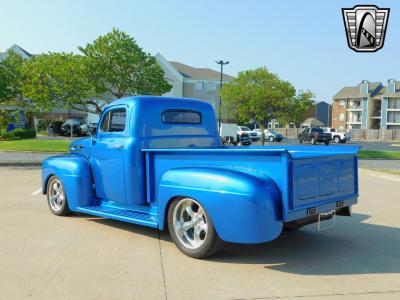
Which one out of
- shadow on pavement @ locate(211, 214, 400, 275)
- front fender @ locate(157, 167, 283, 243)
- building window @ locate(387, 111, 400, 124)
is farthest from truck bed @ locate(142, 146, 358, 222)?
building window @ locate(387, 111, 400, 124)

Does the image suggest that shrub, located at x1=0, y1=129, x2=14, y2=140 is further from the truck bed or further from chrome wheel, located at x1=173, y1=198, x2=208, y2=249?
chrome wheel, located at x1=173, y1=198, x2=208, y2=249

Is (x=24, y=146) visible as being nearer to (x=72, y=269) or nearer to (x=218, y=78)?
(x=72, y=269)

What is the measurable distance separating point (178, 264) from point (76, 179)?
107 inches

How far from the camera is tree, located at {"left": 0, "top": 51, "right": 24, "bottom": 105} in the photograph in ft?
130

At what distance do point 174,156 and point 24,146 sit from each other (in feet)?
74.0

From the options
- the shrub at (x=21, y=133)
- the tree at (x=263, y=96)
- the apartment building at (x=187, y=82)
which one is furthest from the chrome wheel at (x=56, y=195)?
the apartment building at (x=187, y=82)

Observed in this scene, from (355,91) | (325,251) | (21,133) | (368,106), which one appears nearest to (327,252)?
(325,251)

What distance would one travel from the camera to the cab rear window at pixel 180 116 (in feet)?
21.8

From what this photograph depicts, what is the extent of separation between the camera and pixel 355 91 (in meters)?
84.6

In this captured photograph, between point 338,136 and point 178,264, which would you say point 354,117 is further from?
point 178,264

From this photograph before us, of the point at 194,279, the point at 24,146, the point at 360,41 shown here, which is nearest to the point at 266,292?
→ the point at 194,279

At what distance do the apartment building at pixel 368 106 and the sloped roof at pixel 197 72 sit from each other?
28632 mm

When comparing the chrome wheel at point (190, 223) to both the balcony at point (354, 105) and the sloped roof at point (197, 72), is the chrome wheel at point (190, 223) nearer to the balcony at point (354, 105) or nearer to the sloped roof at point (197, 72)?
the sloped roof at point (197, 72)

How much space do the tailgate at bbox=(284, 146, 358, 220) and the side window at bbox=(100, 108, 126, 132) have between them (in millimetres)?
2861
